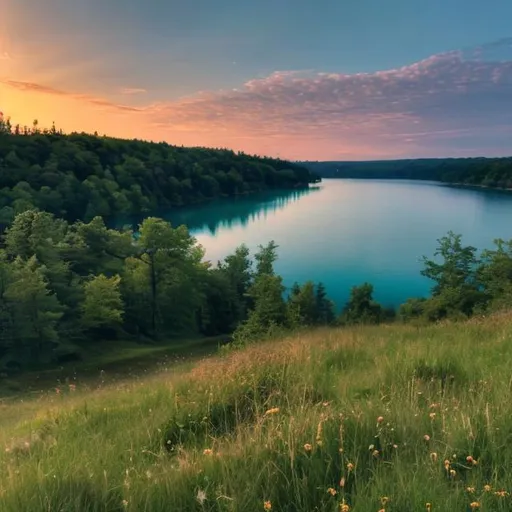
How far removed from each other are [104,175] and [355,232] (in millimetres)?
67782

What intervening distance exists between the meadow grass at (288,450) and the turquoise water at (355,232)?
1866 inches

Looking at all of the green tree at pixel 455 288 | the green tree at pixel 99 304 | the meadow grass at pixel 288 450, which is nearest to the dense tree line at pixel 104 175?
the green tree at pixel 99 304

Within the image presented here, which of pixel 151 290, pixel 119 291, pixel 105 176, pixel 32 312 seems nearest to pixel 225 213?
pixel 105 176

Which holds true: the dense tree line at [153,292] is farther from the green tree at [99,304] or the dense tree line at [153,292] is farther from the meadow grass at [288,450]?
the meadow grass at [288,450]

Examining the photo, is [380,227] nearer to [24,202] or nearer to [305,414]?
[24,202]

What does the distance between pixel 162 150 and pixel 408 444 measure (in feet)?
582

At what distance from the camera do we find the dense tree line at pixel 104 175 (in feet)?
305

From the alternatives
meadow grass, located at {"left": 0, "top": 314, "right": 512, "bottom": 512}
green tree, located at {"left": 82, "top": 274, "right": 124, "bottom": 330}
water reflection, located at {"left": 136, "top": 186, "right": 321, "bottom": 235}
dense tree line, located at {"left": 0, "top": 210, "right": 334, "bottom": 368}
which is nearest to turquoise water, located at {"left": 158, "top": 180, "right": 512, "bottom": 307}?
water reflection, located at {"left": 136, "top": 186, "right": 321, "bottom": 235}

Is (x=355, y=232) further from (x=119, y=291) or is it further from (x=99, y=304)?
(x=99, y=304)

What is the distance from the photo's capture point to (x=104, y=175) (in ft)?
401

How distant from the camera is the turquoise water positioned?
5941 cm

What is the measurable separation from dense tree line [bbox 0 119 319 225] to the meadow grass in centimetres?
6775

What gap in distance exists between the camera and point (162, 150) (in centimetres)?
17250

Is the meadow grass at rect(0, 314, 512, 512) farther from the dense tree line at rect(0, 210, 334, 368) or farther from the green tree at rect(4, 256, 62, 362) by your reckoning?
the green tree at rect(4, 256, 62, 362)
